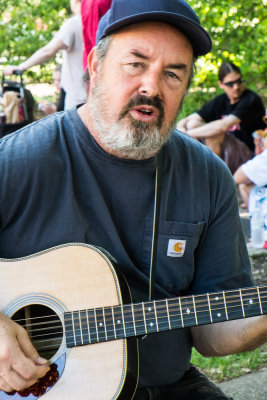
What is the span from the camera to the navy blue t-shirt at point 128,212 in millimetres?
1798

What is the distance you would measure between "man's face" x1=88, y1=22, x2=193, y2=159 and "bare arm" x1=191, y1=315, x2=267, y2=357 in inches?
25.5

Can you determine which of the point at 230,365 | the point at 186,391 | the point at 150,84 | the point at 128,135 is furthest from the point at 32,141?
the point at 230,365

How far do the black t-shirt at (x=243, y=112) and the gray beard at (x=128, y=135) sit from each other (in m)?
4.37

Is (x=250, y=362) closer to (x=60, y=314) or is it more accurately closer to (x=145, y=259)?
(x=145, y=259)

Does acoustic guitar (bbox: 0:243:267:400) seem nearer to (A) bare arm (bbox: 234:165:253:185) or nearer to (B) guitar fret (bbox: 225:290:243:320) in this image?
(B) guitar fret (bbox: 225:290:243:320)

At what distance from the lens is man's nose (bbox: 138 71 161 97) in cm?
176

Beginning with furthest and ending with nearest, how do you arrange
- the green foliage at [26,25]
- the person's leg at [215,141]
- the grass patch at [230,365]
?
1. the green foliage at [26,25]
2. the person's leg at [215,141]
3. the grass patch at [230,365]

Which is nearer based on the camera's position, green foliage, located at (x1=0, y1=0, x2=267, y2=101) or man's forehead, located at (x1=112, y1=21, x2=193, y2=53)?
man's forehead, located at (x1=112, y1=21, x2=193, y2=53)

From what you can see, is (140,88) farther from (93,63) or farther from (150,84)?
(93,63)

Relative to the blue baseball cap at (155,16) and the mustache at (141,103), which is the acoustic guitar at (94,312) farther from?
the blue baseball cap at (155,16)

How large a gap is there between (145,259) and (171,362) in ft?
1.20

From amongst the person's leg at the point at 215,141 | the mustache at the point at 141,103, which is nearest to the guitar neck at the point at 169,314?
the mustache at the point at 141,103

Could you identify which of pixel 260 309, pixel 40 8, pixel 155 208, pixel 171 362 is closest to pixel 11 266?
pixel 155 208

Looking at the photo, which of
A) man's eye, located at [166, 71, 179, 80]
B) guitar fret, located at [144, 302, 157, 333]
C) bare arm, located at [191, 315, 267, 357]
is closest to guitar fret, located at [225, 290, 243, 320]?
bare arm, located at [191, 315, 267, 357]
